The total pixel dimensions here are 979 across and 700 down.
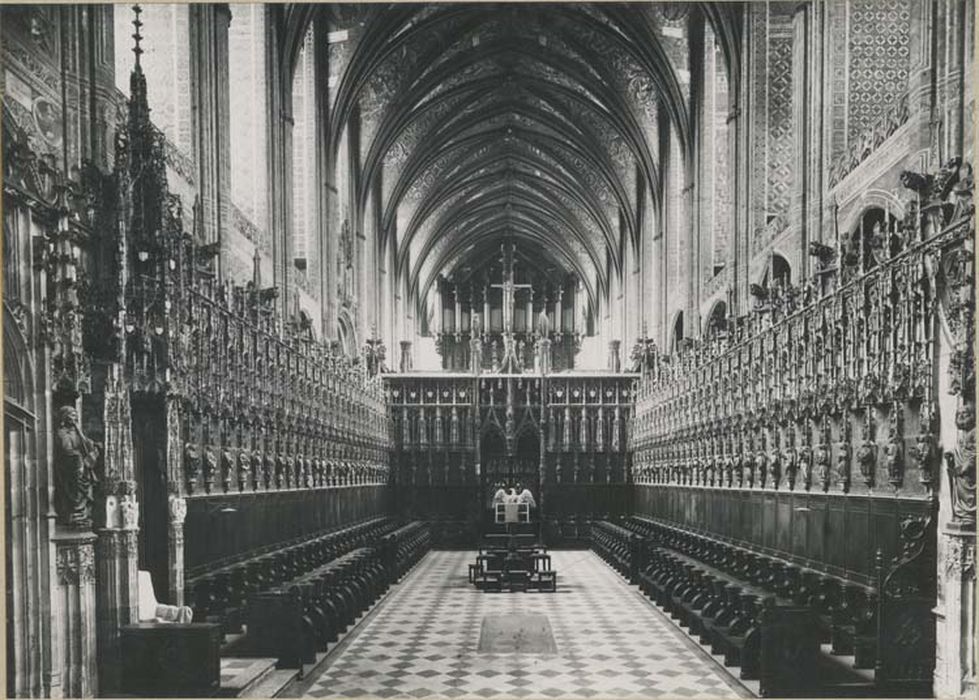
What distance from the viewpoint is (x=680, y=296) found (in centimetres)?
2623

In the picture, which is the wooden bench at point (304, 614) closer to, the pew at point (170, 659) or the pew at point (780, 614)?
the pew at point (170, 659)

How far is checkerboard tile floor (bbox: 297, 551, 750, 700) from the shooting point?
9508 mm

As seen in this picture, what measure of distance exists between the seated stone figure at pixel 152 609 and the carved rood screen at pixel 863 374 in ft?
23.1

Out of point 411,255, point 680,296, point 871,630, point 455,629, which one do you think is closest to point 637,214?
point 680,296

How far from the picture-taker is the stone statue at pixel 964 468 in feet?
25.6

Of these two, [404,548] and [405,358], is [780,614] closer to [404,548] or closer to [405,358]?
[404,548]

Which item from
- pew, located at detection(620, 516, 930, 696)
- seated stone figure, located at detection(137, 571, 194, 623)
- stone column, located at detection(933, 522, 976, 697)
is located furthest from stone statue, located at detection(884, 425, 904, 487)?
seated stone figure, located at detection(137, 571, 194, 623)

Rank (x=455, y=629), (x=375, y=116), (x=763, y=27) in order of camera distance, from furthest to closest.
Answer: (x=375, y=116) → (x=763, y=27) → (x=455, y=629)

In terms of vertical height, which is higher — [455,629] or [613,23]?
[613,23]

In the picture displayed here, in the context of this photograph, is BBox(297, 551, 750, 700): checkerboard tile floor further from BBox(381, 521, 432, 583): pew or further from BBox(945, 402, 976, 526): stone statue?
BBox(945, 402, 976, 526): stone statue

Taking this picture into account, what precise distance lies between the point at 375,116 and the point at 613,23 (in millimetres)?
7996

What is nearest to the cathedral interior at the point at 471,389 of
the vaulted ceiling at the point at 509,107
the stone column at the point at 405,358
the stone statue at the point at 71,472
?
the stone statue at the point at 71,472

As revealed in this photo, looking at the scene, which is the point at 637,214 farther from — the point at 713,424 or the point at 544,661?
the point at 544,661

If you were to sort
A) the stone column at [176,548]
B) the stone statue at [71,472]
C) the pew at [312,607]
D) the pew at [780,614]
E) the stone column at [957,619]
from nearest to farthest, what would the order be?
the stone statue at [71,472] → the stone column at [957,619] → the pew at [780,614] → the stone column at [176,548] → the pew at [312,607]
